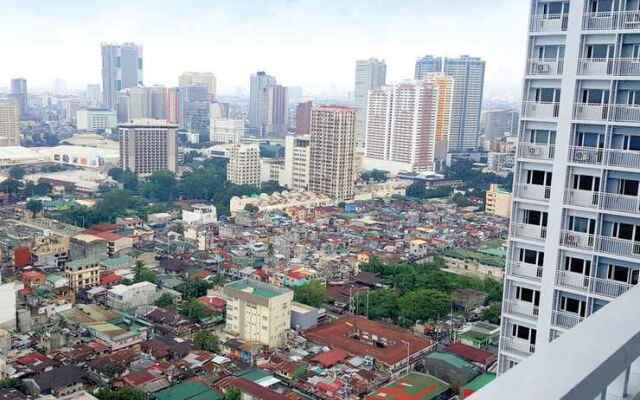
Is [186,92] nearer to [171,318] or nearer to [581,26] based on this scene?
[171,318]

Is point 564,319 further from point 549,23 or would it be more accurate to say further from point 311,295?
point 311,295

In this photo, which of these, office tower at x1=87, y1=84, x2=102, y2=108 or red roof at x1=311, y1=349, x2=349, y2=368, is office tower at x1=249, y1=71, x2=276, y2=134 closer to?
office tower at x1=87, y1=84, x2=102, y2=108

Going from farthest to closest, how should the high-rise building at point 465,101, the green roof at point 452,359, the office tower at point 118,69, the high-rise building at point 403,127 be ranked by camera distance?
the office tower at point 118,69 < the high-rise building at point 465,101 < the high-rise building at point 403,127 < the green roof at point 452,359

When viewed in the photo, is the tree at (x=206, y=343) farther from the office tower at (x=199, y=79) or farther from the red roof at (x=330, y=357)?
the office tower at (x=199, y=79)

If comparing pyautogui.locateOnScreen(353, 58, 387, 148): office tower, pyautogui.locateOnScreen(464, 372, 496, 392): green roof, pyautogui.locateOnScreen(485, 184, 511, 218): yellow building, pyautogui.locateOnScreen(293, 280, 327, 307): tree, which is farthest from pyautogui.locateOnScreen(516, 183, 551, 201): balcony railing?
pyautogui.locateOnScreen(353, 58, 387, 148): office tower

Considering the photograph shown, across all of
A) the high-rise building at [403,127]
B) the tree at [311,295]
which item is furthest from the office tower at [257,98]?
the tree at [311,295]

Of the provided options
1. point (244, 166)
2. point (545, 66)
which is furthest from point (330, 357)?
point (244, 166)

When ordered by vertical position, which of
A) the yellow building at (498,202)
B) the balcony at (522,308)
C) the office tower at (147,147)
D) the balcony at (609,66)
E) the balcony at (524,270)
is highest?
the balcony at (609,66)
